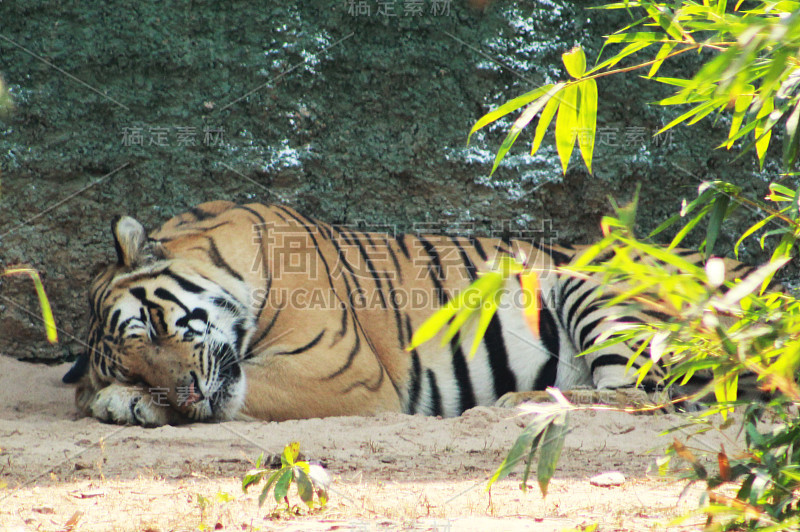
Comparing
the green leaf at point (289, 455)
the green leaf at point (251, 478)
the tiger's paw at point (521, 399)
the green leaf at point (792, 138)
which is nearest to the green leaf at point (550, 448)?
the green leaf at point (792, 138)

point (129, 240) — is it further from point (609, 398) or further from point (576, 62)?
point (576, 62)

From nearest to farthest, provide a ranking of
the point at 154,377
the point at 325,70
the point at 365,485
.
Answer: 1. the point at 365,485
2. the point at 154,377
3. the point at 325,70

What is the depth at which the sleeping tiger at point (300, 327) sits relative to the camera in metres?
3.20

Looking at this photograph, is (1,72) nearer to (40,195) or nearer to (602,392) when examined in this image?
(40,195)

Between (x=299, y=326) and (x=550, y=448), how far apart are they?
2284 mm

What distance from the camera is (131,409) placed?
3088mm

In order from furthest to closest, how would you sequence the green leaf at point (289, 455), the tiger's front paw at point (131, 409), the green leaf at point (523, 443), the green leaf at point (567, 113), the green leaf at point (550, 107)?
the tiger's front paw at point (131, 409) → the green leaf at point (289, 455) → the green leaf at point (567, 113) → the green leaf at point (550, 107) → the green leaf at point (523, 443)

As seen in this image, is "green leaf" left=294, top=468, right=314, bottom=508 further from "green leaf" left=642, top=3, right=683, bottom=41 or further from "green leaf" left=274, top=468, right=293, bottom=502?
"green leaf" left=642, top=3, right=683, bottom=41

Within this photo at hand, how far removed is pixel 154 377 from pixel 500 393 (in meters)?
1.68

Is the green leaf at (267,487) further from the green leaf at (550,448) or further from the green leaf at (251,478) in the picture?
the green leaf at (550,448)

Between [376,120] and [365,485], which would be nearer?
[365,485]

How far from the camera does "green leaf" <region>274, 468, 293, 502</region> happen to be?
1709mm

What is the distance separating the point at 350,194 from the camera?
13.8ft

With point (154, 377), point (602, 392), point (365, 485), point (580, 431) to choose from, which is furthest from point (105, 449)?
point (602, 392)
